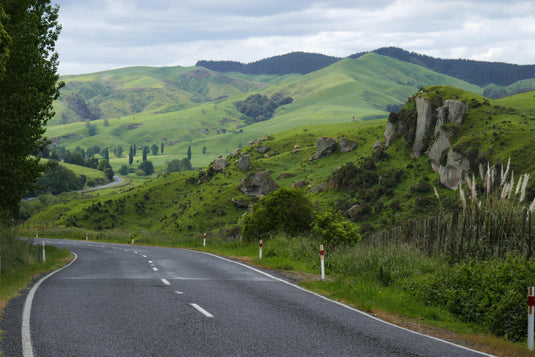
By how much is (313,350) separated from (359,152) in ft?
427

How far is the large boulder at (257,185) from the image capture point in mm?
129875

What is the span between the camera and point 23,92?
21.2m

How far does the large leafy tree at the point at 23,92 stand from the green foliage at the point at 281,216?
14657mm

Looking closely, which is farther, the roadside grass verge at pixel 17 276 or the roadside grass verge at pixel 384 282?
the roadside grass verge at pixel 17 276

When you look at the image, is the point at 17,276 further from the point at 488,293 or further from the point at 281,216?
the point at 281,216

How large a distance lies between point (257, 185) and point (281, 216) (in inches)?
3787

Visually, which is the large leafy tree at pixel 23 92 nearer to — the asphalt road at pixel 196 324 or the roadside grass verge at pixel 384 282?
the asphalt road at pixel 196 324

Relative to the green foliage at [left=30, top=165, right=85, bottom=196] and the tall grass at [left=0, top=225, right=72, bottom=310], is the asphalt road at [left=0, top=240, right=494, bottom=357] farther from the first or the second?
the green foliage at [left=30, top=165, right=85, bottom=196]

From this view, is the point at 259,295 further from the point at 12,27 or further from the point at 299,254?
the point at 12,27

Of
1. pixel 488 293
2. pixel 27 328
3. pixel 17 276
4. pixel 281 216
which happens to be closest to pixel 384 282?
pixel 488 293

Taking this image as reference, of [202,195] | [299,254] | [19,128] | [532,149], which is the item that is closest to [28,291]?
[19,128]

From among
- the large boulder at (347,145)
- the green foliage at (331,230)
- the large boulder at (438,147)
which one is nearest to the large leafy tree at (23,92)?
the green foliage at (331,230)

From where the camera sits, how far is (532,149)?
77125 mm

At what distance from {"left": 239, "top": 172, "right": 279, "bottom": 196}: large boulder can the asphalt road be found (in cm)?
11403
